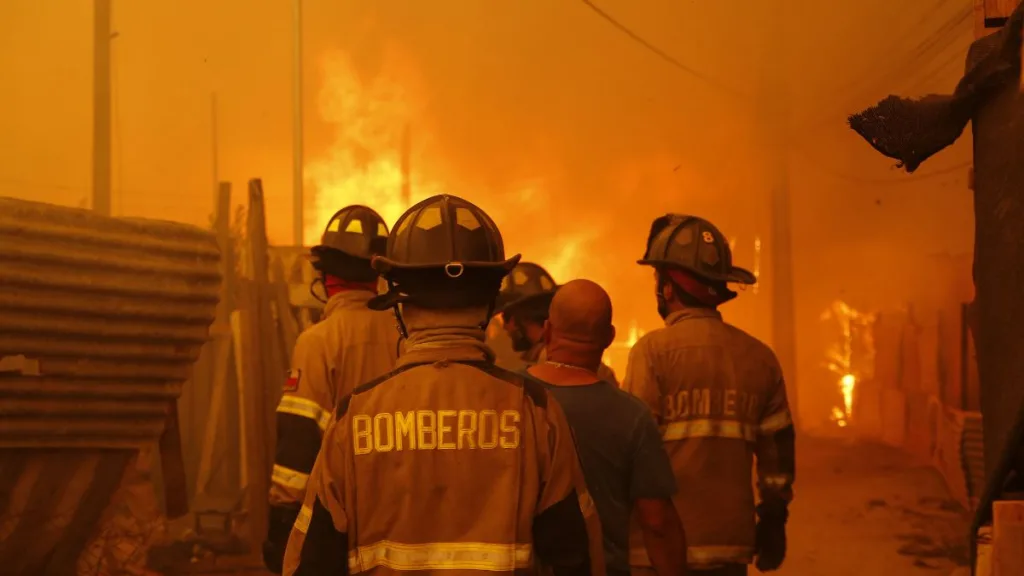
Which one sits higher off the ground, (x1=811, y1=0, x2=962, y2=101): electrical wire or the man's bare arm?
(x1=811, y1=0, x2=962, y2=101): electrical wire

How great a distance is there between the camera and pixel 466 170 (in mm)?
25375

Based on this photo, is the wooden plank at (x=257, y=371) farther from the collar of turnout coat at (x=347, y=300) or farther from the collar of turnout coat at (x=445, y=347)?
the collar of turnout coat at (x=445, y=347)

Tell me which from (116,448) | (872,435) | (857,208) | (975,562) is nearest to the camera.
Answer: (975,562)

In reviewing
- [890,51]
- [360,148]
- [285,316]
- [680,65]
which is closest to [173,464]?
[285,316]

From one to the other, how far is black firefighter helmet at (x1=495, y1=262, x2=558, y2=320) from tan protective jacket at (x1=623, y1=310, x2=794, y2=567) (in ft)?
5.93

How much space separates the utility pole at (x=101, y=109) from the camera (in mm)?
10828

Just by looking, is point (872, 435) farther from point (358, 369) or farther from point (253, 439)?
point (358, 369)

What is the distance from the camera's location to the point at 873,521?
1187 cm

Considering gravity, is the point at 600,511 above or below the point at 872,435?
above

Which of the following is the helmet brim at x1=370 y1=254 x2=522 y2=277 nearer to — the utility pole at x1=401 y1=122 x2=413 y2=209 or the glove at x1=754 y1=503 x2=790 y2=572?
the glove at x1=754 y1=503 x2=790 y2=572

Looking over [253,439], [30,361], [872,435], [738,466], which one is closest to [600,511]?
Result: [738,466]

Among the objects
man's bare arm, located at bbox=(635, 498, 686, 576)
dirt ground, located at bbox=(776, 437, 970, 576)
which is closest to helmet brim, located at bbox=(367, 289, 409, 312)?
man's bare arm, located at bbox=(635, 498, 686, 576)

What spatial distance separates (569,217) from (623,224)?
1.58 m

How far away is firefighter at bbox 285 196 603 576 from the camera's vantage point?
232 cm
